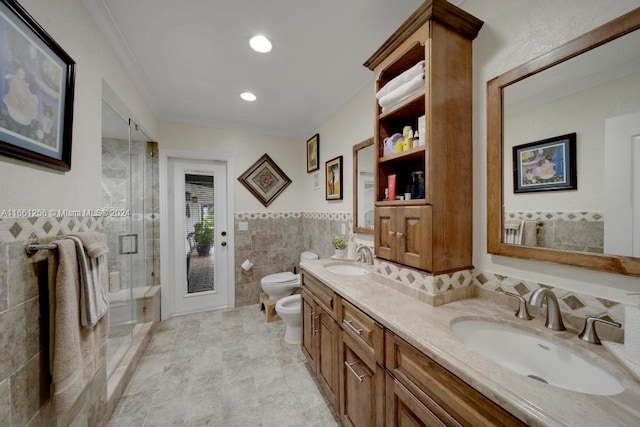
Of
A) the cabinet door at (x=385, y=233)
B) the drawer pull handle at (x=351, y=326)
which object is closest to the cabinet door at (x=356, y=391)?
the drawer pull handle at (x=351, y=326)

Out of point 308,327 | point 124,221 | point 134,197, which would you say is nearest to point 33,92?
point 124,221

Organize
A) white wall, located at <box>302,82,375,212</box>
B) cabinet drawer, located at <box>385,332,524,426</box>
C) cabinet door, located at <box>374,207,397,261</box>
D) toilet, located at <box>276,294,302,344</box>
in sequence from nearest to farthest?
cabinet drawer, located at <box>385,332,524,426</box> → cabinet door, located at <box>374,207,397,261</box> → white wall, located at <box>302,82,375,212</box> → toilet, located at <box>276,294,302,344</box>

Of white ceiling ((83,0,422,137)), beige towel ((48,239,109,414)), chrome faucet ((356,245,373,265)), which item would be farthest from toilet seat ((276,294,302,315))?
white ceiling ((83,0,422,137))

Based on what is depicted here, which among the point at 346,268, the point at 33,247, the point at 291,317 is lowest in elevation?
the point at 291,317

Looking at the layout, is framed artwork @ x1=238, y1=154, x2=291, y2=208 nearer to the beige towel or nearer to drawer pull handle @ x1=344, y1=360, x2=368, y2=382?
the beige towel

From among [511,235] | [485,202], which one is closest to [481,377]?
[511,235]

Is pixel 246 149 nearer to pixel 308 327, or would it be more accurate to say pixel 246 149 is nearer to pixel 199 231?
pixel 199 231

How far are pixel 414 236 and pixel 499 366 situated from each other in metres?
0.63

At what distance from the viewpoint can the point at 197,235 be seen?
3020 millimetres

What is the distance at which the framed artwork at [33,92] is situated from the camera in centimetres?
79

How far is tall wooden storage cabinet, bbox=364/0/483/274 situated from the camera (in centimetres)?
111

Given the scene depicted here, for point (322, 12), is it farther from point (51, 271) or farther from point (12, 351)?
point (12, 351)

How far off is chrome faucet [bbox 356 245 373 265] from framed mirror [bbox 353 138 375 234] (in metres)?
0.14

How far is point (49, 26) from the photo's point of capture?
39.4 inches
